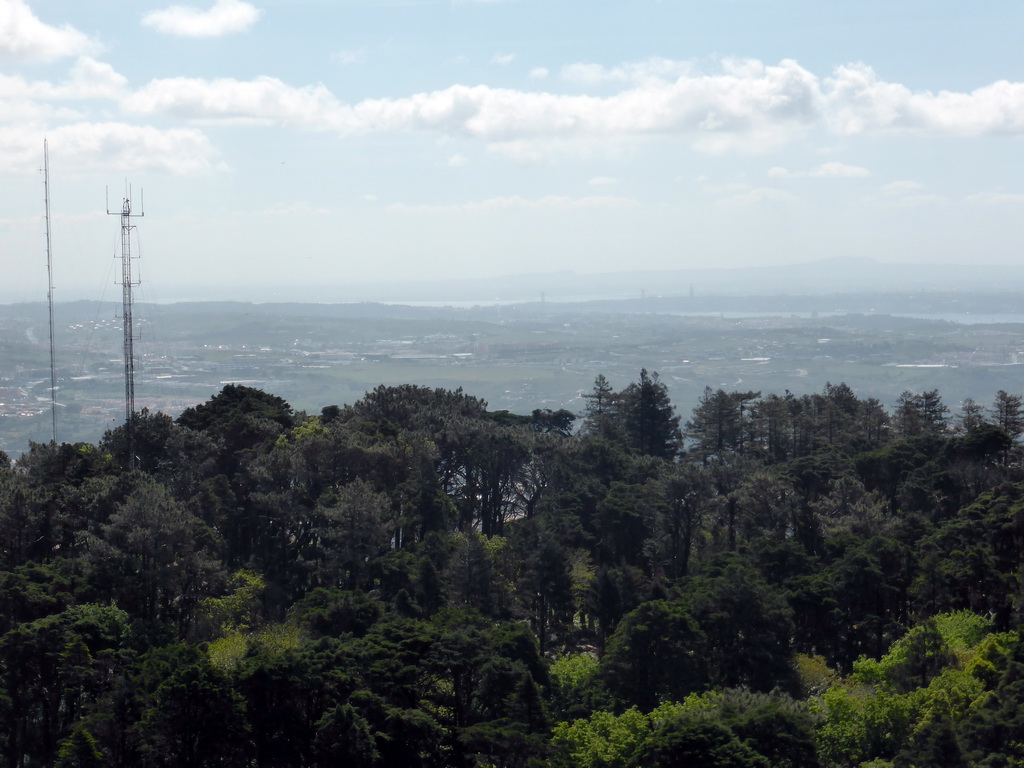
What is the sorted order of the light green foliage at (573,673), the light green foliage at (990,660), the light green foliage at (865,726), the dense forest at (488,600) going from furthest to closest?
the light green foliage at (573,673)
the light green foliage at (990,660)
the dense forest at (488,600)
the light green foliage at (865,726)

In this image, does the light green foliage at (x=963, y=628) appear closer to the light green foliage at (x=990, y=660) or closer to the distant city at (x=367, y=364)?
the light green foliage at (x=990, y=660)

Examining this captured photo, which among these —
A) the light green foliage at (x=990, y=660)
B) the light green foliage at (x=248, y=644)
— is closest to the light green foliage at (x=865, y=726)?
the light green foliage at (x=990, y=660)

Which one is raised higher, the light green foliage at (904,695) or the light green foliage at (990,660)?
the light green foliage at (990,660)

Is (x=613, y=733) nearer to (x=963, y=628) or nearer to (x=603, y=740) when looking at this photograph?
(x=603, y=740)

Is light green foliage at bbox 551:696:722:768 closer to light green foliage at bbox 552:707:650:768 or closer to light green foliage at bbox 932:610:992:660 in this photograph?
light green foliage at bbox 552:707:650:768

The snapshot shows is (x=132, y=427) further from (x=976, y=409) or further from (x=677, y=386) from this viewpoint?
(x=677, y=386)

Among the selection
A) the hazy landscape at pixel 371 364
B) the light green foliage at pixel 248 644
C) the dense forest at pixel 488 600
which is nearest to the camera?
the dense forest at pixel 488 600

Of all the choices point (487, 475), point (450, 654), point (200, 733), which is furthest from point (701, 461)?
point (200, 733)

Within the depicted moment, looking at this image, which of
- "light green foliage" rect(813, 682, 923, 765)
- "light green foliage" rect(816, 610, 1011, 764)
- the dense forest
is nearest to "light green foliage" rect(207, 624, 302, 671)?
the dense forest

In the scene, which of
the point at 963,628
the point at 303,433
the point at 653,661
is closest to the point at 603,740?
the point at 653,661
